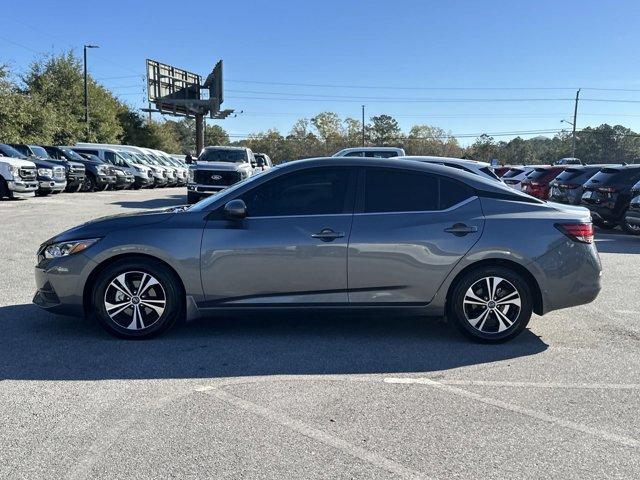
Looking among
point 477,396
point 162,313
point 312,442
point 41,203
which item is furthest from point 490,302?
point 41,203

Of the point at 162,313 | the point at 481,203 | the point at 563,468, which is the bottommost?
the point at 563,468

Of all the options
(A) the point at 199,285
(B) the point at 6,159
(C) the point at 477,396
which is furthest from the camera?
(B) the point at 6,159

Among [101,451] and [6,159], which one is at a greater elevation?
[6,159]

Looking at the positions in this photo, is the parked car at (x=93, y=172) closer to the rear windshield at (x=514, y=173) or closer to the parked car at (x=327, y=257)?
the rear windshield at (x=514, y=173)

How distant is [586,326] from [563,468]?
10.0 feet

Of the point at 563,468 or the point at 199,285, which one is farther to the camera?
the point at 199,285

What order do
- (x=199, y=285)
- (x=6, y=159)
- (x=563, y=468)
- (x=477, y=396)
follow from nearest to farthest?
(x=563, y=468) < (x=477, y=396) < (x=199, y=285) < (x=6, y=159)

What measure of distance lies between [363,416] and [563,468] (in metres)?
1.19

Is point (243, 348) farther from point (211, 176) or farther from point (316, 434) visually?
point (211, 176)

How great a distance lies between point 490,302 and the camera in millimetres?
5102

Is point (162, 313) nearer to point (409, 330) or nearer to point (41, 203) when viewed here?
point (409, 330)

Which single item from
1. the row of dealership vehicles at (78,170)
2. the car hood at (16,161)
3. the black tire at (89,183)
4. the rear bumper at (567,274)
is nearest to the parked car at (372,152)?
the car hood at (16,161)

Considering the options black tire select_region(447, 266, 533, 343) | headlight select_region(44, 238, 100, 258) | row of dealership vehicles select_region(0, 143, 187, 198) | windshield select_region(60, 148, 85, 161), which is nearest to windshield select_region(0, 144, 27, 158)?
row of dealership vehicles select_region(0, 143, 187, 198)

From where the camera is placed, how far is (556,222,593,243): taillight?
5.08m
